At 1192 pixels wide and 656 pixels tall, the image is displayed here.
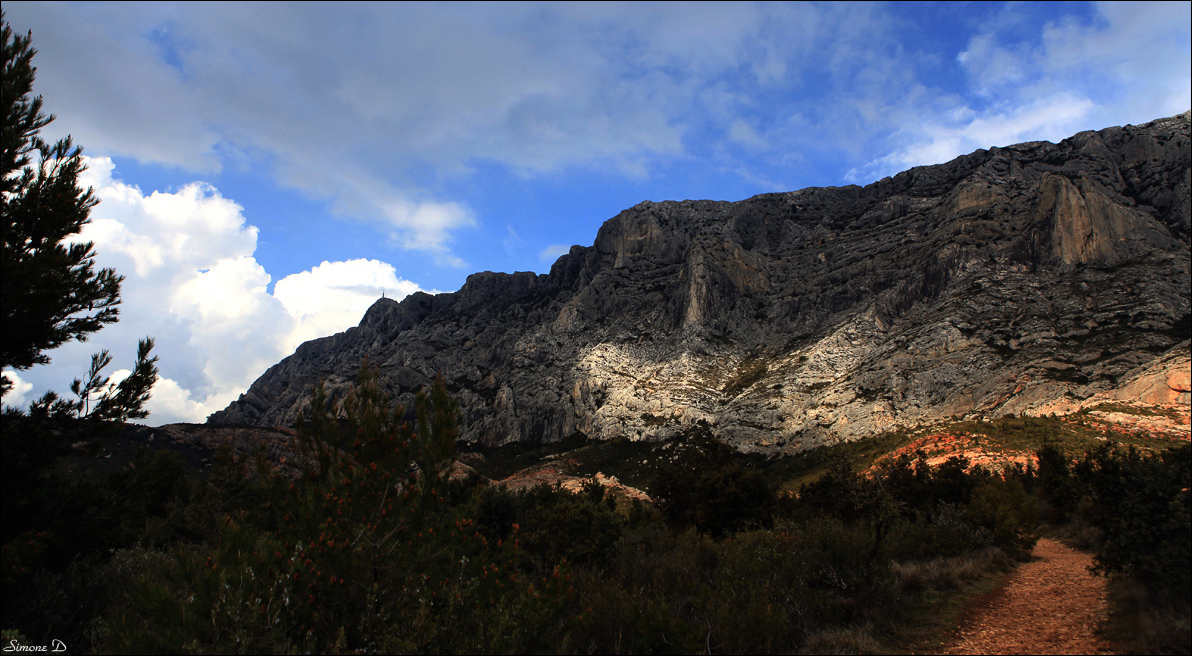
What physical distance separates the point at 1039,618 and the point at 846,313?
3841 inches

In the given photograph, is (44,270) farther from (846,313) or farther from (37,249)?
(846,313)

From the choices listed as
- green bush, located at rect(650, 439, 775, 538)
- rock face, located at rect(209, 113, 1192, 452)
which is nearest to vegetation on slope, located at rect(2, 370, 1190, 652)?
green bush, located at rect(650, 439, 775, 538)

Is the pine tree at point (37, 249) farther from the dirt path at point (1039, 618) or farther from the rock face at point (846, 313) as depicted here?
the rock face at point (846, 313)

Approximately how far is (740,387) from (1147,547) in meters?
87.2

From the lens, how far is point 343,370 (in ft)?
461

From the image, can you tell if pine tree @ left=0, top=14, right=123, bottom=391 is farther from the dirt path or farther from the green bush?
the green bush

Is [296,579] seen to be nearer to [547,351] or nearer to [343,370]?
[547,351]

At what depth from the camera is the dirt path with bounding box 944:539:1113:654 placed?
26.9ft

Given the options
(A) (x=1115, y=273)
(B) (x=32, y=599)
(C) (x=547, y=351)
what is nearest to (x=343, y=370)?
(C) (x=547, y=351)

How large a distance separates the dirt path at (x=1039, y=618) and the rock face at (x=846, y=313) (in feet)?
184

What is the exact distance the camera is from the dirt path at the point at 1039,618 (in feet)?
26.9

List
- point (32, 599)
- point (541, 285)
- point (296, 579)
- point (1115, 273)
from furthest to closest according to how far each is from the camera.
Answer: point (541, 285) → point (1115, 273) → point (32, 599) → point (296, 579)

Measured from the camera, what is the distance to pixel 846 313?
97875 millimetres

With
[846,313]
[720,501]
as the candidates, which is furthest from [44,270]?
[846,313]
